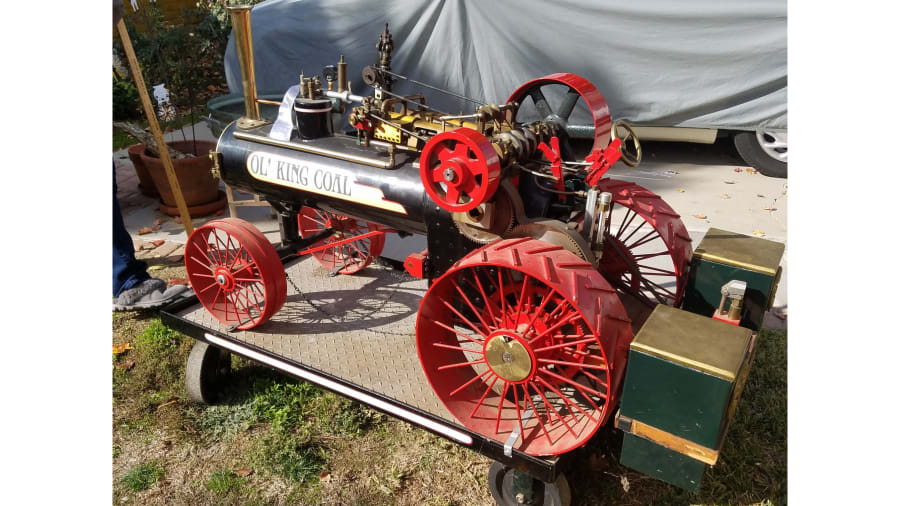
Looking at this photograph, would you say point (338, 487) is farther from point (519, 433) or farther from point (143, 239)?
point (143, 239)

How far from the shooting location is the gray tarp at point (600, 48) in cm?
671

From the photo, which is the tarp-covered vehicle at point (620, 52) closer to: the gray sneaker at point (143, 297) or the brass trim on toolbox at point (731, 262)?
the gray sneaker at point (143, 297)

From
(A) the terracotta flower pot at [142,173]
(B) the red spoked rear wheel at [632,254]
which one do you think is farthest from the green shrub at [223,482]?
(A) the terracotta flower pot at [142,173]

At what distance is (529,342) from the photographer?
7.74 ft

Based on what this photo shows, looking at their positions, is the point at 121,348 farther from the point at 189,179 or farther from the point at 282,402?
the point at 189,179

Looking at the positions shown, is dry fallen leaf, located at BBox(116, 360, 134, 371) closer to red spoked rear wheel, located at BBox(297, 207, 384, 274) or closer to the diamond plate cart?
the diamond plate cart

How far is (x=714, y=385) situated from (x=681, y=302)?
121 centimetres

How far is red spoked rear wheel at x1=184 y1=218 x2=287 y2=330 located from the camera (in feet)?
10.3

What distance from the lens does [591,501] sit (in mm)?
2828

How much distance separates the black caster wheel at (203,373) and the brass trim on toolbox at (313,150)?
1.13 metres

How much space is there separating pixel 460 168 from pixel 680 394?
3.77 feet

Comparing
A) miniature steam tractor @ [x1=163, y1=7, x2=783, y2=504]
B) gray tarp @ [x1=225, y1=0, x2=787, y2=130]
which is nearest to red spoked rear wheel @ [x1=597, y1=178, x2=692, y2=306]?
miniature steam tractor @ [x1=163, y1=7, x2=783, y2=504]

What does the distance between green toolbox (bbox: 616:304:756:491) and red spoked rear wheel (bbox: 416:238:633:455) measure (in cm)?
14

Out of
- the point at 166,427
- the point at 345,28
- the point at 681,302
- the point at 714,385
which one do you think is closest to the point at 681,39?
the point at 345,28
